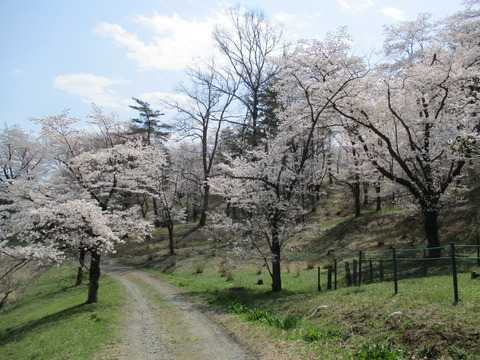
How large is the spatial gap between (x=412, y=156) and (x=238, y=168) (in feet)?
28.0

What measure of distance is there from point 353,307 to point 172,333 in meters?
5.52

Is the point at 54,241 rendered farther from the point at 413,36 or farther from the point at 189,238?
the point at 413,36

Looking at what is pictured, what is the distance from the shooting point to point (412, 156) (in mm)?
15906

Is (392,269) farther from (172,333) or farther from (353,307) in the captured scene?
(172,333)

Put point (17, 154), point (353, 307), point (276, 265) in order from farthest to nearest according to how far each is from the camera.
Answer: point (17, 154)
point (276, 265)
point (353, 307)

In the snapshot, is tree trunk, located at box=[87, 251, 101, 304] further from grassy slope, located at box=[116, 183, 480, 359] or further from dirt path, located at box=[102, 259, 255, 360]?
grassy slope, located at box=[116, 183, 480, 359]

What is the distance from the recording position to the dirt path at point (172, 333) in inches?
333

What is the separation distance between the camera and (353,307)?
361 inches

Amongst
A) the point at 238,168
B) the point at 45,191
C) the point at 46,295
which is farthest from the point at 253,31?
the point at 46,295

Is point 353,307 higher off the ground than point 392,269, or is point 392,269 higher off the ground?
point 392,269

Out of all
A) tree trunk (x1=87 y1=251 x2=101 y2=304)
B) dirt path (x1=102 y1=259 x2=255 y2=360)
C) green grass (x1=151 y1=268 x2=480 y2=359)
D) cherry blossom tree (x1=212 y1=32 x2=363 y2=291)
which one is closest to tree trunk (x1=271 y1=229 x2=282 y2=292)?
cherry blossom tree (x1=212 y1=32 x2=363 y2=291)

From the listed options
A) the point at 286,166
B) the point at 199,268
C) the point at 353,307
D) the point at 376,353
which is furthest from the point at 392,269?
the point at 199,268

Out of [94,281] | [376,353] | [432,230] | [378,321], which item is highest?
[432,230]

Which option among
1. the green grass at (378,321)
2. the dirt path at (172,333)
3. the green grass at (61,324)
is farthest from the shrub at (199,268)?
the green grass at (378,321)
